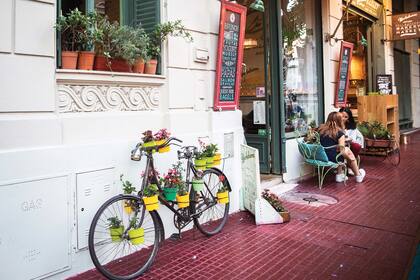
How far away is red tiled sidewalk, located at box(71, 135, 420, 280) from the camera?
160 inches

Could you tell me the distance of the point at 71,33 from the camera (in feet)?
13.7

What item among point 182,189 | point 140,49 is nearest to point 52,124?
point 140,49

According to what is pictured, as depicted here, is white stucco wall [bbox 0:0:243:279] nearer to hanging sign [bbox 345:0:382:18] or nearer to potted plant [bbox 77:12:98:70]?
potted plant [bbox 77:12:98:70]

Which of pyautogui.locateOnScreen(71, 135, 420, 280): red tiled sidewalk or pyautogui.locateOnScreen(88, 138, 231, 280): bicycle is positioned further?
pyautogui.locateOnScreen(71, 135, 420, 280): red tiled sidewalk

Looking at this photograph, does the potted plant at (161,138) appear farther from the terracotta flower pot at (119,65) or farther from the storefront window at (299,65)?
the storefront window at (299,65)

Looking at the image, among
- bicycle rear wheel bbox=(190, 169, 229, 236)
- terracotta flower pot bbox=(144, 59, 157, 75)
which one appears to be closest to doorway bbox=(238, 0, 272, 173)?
bicycle rear wheel bbox=(190, 169, 229, 236)

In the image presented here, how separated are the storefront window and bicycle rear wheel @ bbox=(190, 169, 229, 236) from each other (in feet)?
9.66

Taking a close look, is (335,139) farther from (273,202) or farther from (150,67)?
(150,67)

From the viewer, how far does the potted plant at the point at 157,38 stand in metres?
4.90

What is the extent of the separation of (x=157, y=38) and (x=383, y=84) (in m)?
9.27

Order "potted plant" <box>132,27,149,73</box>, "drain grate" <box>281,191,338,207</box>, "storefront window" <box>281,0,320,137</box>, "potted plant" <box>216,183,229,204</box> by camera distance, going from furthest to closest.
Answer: "storefront window" <box>281,0,320,137</box> → "drain grate" <box>281,191,338,207</box> → "potted plant" <box>216,183,229,204</box> → "potted plant" <box>132,27,149,73</box>

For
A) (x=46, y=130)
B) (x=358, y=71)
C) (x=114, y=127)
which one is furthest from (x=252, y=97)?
Answer: (x=358, y=71)

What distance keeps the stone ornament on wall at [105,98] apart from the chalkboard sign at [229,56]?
1.20 m

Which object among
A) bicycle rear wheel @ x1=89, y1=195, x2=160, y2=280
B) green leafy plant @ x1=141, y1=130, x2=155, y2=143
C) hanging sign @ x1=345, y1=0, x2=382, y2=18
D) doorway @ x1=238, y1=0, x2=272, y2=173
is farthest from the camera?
hanging sign @ x1=345, y1=0, x2=382, y2=18
